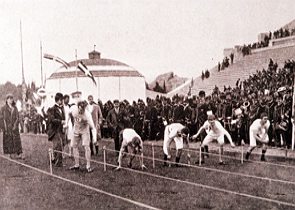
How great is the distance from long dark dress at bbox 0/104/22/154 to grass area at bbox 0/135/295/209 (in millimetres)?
1455

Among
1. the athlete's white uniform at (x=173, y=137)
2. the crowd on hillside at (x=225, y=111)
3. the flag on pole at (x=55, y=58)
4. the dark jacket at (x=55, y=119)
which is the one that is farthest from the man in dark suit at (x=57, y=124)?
the athlete's white uniform at (x=173, y=137)

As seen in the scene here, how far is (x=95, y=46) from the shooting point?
29.5 feet

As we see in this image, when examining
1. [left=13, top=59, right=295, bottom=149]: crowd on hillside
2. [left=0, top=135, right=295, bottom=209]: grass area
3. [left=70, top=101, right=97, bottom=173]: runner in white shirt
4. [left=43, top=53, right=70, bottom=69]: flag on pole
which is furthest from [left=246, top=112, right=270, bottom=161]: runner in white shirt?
[left=43, top=53, right=70, bottom=69]: flag on pole

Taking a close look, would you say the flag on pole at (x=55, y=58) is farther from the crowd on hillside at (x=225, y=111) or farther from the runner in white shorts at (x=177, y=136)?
the runner in white shorts at (x=177, y=136)

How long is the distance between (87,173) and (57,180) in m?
0.72

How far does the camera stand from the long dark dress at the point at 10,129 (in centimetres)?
1057

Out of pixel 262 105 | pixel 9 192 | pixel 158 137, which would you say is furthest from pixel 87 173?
pixel 158 137

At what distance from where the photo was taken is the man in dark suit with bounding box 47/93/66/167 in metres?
9.51

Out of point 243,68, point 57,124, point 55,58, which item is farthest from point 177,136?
point 243,68

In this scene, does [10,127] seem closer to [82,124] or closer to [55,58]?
[55,58]

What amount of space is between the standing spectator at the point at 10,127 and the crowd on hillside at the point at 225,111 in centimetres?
88

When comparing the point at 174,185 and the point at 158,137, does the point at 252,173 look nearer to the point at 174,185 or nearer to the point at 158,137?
the point at 174,185

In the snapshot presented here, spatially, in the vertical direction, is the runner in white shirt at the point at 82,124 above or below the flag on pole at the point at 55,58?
below

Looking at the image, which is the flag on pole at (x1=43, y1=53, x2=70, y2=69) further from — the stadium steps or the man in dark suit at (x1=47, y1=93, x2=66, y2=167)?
the stadium steps
